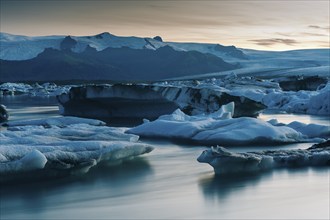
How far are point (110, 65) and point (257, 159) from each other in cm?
11508

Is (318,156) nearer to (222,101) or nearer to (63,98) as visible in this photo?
(222,101)

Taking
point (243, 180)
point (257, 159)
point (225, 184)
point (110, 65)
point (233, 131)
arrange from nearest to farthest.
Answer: point (225, 184) → point (243, 180) → point (257, 159) → point (233, 131) → point (110, 65)

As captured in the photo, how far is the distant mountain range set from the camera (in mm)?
105875

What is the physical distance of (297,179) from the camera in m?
7.63

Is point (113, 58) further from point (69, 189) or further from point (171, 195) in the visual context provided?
point (171, 195)

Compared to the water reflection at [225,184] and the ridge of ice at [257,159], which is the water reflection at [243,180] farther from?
the ridge of ice at [257,159]

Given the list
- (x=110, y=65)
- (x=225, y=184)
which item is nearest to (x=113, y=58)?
(x=110, y=65)

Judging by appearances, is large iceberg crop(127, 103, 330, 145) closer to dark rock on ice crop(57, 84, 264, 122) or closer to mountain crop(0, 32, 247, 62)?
dark rock on ice crop(57, 84, 264, 122)

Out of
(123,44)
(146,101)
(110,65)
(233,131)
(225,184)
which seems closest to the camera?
(225,184)

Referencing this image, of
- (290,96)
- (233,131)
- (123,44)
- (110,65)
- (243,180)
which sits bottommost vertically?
(290,96)

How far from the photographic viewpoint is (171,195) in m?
6.88

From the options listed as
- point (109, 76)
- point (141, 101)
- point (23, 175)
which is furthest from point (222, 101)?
point (109, 76)

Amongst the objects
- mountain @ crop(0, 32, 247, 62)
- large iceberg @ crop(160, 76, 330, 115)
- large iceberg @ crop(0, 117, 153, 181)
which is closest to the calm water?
large iceberg @ crop(0, 117, 153, 181)

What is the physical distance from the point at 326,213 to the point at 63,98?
16289mm
